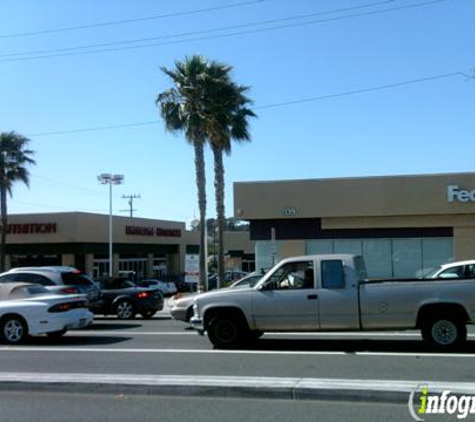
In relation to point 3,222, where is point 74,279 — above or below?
below

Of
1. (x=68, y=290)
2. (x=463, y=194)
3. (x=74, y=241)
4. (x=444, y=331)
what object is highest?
(x=463, y=194)

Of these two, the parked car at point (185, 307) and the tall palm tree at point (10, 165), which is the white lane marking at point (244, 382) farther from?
the tall palm tree at point (10, 165)

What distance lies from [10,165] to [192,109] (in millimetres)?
15860

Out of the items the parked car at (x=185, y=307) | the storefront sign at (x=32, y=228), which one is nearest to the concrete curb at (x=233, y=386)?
the parked car at (x=185, y=307)

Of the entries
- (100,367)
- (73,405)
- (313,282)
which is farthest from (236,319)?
(73,405)

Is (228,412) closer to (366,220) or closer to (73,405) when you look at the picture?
(73,405)

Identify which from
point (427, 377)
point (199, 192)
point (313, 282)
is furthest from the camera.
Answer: point (199, 192)

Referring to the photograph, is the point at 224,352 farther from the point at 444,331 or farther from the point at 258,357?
the point at 444,331

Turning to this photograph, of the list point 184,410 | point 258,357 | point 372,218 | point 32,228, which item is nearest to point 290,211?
point 372,218

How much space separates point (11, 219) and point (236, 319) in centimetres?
3679

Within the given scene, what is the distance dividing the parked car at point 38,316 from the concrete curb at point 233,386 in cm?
530

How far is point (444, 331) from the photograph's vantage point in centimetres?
1205

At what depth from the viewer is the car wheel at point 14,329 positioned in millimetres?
14742

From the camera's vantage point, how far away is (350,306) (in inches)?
482
